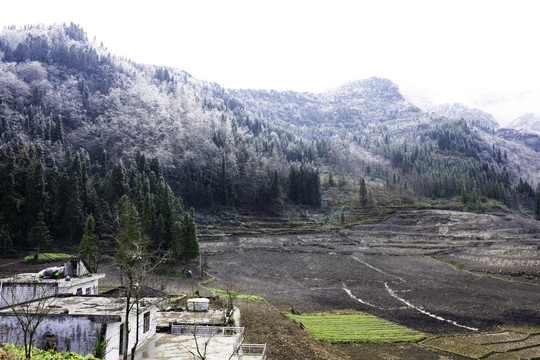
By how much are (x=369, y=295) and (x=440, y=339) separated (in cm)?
1460

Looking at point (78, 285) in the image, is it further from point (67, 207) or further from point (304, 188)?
point (304, 188)

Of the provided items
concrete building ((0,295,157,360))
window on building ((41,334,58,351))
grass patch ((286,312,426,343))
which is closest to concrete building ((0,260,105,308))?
concrete building ((0,295,157,360))

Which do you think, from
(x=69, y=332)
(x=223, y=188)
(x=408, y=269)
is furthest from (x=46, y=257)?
(x=223, y=188)

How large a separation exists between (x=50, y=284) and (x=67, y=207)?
48.7m

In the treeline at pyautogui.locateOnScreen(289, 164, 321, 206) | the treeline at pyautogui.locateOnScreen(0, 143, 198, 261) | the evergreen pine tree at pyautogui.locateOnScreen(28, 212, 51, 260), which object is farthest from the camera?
the treeline at pyautogui.locateOnScreen(289, 164, 321, 206)

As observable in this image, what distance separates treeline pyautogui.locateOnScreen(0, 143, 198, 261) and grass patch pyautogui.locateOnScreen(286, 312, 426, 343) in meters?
29.6

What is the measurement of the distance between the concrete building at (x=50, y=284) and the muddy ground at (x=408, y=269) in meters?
18.7

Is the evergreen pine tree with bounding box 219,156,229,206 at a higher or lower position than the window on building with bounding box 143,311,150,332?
higher

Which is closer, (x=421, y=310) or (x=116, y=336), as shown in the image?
(x=116, y=336)

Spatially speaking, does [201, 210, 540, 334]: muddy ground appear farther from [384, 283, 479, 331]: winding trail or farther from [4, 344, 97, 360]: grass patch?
[4, 344, 97, 360]: grass patch

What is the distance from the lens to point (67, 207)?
64.2m

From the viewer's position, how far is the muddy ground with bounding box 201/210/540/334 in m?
34.7

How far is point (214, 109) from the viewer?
195 metres

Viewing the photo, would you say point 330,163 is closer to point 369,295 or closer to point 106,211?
point 106,211
